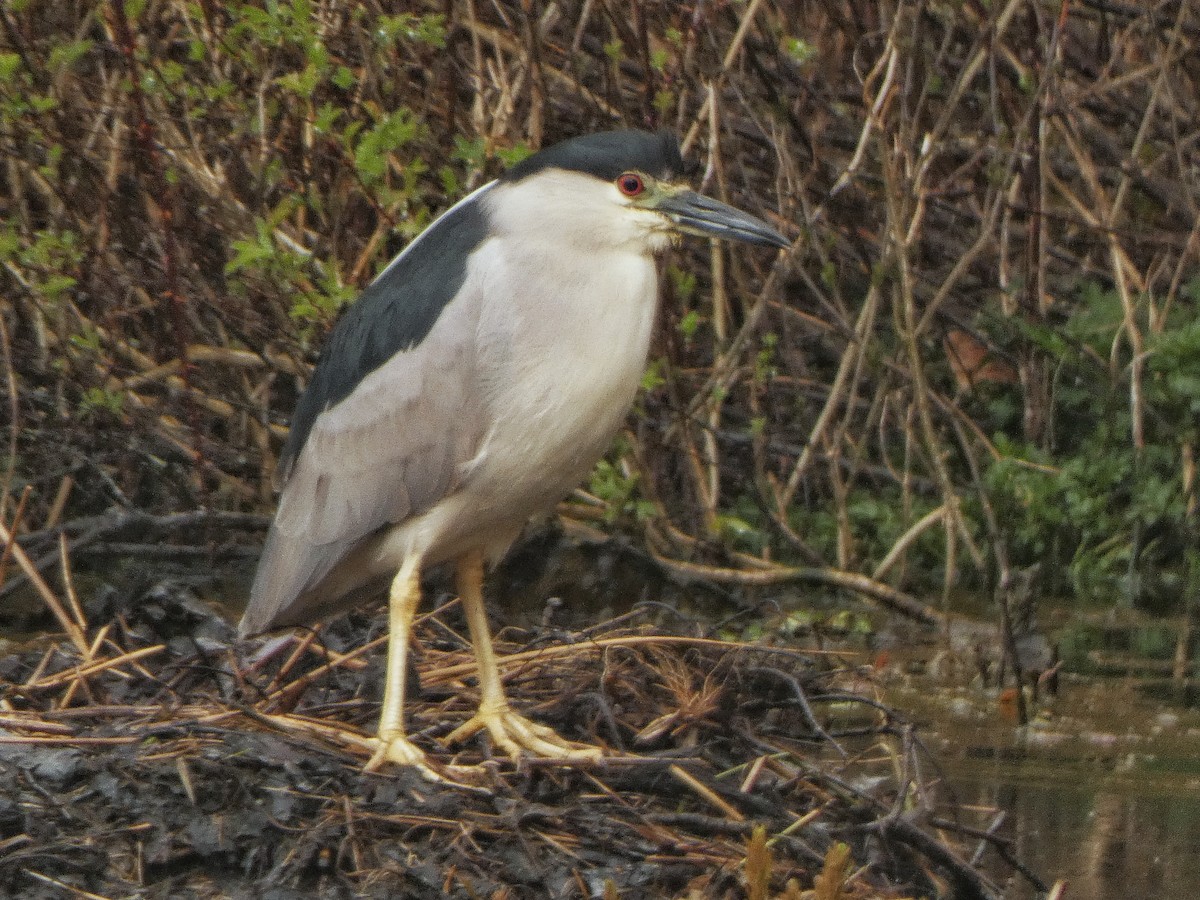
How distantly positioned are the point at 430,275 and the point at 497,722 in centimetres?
102

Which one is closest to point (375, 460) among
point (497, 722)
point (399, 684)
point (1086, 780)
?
point (399, 684)

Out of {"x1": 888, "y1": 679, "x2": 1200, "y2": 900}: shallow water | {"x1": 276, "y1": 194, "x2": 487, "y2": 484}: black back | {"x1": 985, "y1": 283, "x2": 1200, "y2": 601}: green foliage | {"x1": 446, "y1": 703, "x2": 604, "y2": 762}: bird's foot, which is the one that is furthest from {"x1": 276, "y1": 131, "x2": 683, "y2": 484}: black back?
{"x1": 985, "y1": 283, "x2": 1200, "y2": 601}: green foliage

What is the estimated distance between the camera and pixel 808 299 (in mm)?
7902

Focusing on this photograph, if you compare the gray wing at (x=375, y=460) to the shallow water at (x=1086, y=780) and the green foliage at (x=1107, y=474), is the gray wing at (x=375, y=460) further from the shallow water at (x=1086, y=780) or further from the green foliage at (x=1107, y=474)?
the green foliage at (x=1107, y=474)

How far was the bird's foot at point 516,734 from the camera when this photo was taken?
4164 mm

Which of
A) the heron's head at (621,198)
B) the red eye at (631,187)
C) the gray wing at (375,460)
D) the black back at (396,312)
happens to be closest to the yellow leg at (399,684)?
the gray wing at (375,460)

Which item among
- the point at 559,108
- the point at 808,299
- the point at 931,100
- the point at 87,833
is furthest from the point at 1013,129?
the point at 87,833

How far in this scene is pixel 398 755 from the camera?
4.02m

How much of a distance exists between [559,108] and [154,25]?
142cm

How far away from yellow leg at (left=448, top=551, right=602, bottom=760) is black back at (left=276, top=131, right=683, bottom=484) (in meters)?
0.62

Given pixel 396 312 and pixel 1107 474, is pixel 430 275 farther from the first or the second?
pixel 1107 474

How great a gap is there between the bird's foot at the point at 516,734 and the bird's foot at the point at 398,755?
195mm

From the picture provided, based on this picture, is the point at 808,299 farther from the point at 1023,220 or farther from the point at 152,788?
the point at 152,788

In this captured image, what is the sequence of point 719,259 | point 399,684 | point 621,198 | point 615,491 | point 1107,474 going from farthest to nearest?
point 1107,474, point 719,259, point 615,491, point 621,198, point 399,684
